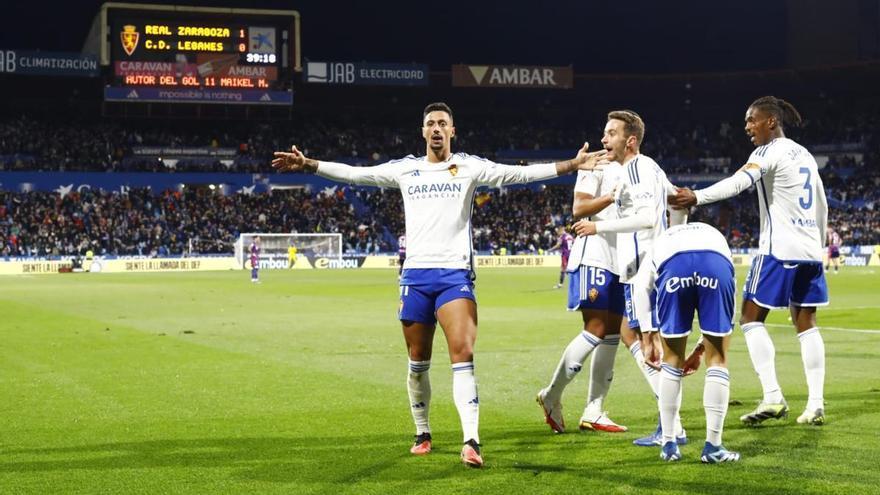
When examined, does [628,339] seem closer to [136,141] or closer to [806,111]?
[136,141]

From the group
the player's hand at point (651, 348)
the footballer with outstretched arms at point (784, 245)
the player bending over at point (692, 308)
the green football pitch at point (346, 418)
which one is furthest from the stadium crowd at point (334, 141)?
the player bending over at point (692, 308)

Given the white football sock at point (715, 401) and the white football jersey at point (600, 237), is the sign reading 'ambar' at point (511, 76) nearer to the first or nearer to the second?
the white football jersey at point (600, 237)

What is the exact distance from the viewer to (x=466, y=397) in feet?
25.6

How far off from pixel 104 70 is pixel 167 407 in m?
56.8

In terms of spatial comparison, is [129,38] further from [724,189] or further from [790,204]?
[724,189]

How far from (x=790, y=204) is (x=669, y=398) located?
2793mm

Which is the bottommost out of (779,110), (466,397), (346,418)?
(346,418)

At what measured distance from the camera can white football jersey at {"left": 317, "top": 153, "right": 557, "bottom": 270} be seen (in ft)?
26.6

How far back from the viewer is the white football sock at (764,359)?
9125 mm

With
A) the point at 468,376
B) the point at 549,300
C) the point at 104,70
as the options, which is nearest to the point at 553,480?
the point at 468,376

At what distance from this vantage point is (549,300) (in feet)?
96.1

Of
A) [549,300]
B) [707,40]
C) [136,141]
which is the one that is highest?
[707,40]

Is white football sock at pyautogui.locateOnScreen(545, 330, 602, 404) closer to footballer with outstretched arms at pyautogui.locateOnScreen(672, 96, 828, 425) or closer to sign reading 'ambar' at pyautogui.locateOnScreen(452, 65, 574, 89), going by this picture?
footballer with outstretched arms at pyautogui.locateOnScreen(672, 96, 828, 425)

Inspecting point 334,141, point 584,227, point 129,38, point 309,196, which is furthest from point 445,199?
point 334,141
